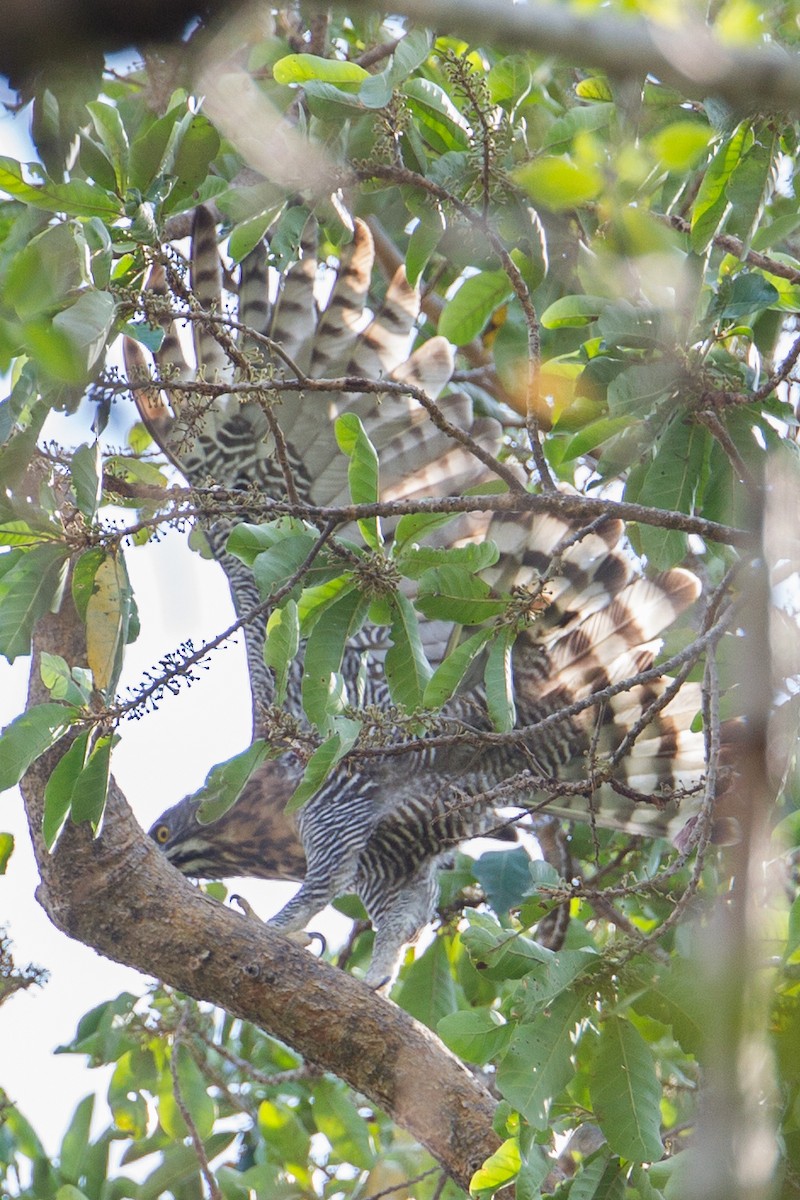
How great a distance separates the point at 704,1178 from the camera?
2.77 ft

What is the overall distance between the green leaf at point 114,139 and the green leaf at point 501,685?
1102 mm

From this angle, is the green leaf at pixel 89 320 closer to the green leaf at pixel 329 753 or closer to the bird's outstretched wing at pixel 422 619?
the green leaf at pixel 329 753

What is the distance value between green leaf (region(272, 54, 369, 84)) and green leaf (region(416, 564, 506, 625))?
0.96m

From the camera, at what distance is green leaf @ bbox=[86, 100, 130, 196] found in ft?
7.17

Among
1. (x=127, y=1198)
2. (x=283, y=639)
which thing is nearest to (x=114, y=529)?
(x=283, y=639)

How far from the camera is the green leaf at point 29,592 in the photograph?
7.52ft

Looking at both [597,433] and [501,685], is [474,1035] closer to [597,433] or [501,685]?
[501,685]

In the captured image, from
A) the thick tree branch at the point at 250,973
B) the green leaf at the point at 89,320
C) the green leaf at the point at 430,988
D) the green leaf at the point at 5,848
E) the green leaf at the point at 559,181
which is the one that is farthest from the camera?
the green leaf at the point at 430,988

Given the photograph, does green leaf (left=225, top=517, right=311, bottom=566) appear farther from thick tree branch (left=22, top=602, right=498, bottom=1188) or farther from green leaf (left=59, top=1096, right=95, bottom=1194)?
green leaf (left=59, top=1096, right=95, bottom=1194)

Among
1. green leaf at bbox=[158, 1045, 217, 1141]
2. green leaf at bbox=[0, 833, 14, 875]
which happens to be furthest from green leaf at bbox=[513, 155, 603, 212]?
green leaf at bbox=[158, 1045, 217, 1141]

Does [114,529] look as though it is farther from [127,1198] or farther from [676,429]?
[127,1198]

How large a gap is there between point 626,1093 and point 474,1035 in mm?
351

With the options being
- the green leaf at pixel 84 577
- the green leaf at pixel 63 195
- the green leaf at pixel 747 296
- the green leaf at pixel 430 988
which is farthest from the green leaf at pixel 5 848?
the green leaf at pixel 747 296

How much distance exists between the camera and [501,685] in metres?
2.36
